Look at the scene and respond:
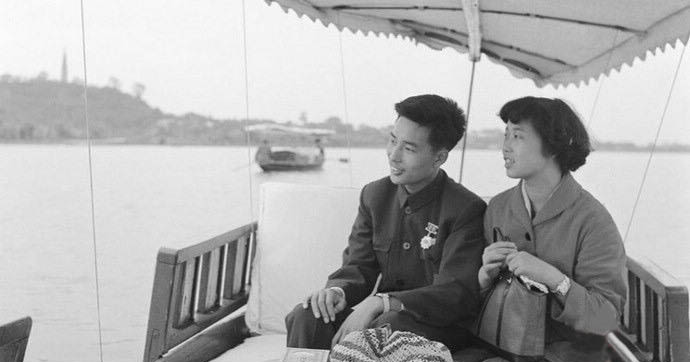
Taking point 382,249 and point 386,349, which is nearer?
point 386,349

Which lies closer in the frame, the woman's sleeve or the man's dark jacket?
the woman's sleeve

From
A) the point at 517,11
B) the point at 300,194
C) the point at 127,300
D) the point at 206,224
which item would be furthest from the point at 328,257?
the point at 206,224

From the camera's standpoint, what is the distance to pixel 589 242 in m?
1.92

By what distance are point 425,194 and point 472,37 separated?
1343mm

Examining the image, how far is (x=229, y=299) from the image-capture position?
9.14ft

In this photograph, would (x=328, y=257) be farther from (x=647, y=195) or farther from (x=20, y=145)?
(x=20, y=145)

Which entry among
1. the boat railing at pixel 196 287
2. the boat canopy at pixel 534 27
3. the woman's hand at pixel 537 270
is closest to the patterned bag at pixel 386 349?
the woman's hand at pixel 537 270

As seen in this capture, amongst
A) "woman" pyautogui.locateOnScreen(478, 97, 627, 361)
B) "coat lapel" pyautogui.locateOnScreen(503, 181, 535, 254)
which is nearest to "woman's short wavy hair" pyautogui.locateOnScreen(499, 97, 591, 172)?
"woman" pyautogui.locateOnScreen(478, 97, 627, 361)

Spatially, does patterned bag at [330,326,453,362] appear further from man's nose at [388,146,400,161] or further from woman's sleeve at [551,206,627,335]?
man's nose at [388,146,400,161]

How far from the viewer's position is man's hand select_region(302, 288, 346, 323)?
2.07 m

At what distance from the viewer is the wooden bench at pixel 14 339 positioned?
149 cm

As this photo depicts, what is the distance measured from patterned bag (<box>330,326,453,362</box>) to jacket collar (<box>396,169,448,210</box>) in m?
0.78

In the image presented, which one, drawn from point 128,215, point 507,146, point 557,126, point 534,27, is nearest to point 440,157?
point 507,146

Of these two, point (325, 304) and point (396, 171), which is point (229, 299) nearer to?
point (325, 304)
